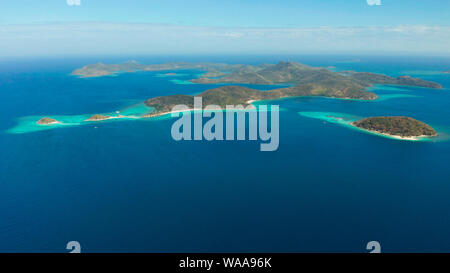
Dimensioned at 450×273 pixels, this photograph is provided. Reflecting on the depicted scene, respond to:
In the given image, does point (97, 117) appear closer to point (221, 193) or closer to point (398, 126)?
point (221, 193)

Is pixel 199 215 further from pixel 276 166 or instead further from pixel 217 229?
pixel 276 166

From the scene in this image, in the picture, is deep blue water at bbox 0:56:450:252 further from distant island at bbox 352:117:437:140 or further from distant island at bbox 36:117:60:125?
distant island at bbox 36:117:60:125

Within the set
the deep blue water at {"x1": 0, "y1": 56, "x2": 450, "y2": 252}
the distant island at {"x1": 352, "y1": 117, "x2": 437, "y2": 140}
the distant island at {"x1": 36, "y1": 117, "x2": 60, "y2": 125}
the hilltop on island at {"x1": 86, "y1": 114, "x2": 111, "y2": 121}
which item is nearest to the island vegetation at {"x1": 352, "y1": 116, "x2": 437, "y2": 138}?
the distant island at {"x1": 352, "y1": 117, "x2": 437, "y2": 140}

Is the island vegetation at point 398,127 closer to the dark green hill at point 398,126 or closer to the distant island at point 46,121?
the dark green hill at point 398,126

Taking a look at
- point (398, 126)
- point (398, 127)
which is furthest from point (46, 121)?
point (398, 126)

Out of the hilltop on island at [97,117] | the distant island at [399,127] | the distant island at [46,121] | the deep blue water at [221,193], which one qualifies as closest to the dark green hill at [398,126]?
the distant island at [399,127]

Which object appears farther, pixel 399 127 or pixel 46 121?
pixel 46 121

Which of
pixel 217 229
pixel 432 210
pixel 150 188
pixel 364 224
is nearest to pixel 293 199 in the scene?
pixel 364 224
